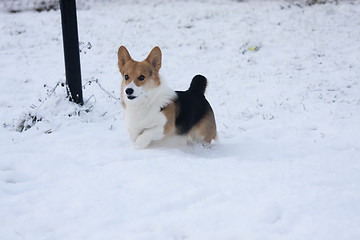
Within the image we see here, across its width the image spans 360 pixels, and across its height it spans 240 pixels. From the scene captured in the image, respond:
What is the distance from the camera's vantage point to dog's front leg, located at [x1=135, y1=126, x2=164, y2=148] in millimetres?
4238

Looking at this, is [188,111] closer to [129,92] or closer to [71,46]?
[129,92]

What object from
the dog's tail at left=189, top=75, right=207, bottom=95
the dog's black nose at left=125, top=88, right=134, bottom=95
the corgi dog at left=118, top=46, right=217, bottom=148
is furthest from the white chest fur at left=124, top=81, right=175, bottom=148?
the dog's tail at left=189, top=75, right=207, bottom=95

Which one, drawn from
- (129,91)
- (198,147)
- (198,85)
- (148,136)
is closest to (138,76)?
(129,91)

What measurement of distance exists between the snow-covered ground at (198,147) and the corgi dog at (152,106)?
0.82 ft

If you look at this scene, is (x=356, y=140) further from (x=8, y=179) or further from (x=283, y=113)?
(x=8, y=179)

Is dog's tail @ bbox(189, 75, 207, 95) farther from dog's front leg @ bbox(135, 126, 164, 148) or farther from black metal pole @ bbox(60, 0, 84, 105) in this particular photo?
black metal pole @ bbox(60, 0, 84, 105)

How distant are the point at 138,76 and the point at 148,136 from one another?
750 millimetres

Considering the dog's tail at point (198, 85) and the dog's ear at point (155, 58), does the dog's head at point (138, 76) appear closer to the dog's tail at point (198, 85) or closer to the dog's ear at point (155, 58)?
the dog's ear at point (155, 58)

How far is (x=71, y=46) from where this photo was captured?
5352mm

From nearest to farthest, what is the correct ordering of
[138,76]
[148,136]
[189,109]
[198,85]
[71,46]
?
[138,76] → [148,136] → [189,109] → [198,85] → [71,46]

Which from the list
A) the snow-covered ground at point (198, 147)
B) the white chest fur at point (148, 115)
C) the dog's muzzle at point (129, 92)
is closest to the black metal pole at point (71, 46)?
the snow-covered ground at point (198, 147)

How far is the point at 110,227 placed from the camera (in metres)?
2.37

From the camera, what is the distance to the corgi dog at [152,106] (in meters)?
A: 4.13

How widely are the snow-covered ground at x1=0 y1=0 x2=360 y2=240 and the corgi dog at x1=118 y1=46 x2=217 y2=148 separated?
251mm
